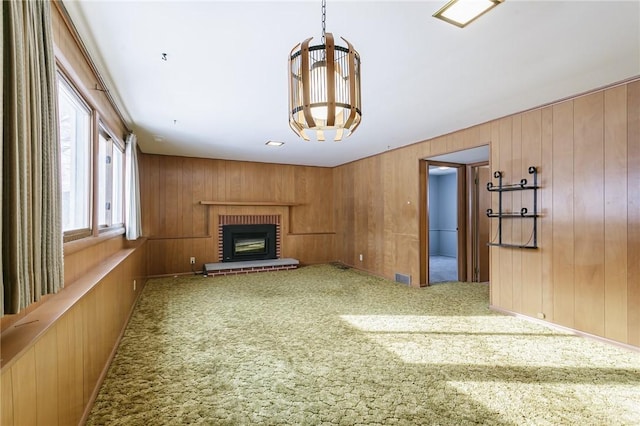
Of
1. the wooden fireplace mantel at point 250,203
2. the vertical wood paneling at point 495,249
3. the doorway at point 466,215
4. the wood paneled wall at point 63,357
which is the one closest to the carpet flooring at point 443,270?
the doorway at point 466,215

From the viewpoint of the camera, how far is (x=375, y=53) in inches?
94.5

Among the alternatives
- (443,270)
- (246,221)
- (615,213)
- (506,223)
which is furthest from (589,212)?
(246,221)

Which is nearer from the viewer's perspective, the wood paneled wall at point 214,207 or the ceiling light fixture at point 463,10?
the ceiling light fixture at point 463,10

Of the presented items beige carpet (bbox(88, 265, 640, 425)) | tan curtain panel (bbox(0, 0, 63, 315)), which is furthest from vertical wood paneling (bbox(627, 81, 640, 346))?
tan curtain panel (bbox(0, 0, 63, 315))

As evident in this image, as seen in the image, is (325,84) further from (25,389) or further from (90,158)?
(90,158)

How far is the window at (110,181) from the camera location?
3.51m

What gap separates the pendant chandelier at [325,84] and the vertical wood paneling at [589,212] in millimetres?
2847

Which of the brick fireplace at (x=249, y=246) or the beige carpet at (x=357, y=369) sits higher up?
the brick fireplace at (x=249, y=246)

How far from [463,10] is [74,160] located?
2976mm

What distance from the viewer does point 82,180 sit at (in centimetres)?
275

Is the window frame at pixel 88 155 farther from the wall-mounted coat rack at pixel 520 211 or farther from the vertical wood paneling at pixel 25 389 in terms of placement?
the wall-mounted coat rack at pixel 520 211

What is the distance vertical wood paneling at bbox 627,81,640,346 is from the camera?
2.84 metres

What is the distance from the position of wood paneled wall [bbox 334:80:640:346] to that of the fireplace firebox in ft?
14.1

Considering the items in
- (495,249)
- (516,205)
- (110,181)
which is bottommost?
(495,249)
